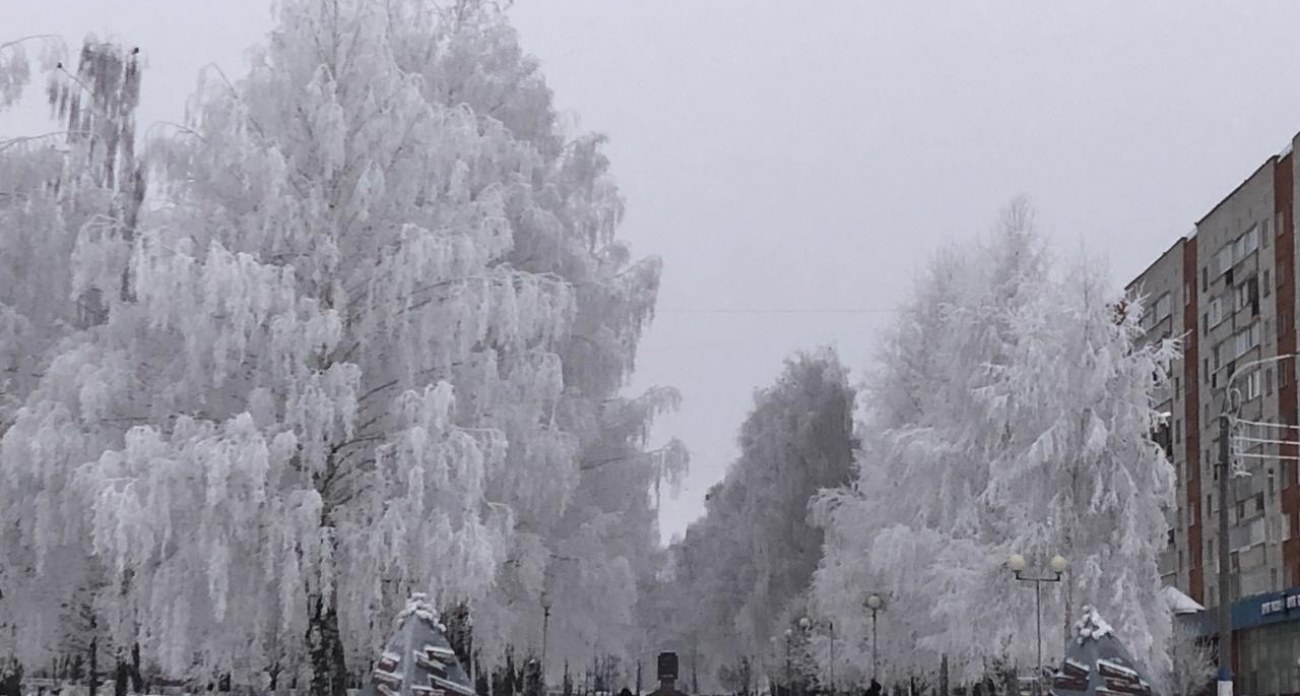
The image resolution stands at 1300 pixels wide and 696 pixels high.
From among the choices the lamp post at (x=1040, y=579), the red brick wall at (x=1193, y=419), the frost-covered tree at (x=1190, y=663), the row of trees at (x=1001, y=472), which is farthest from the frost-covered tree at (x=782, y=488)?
the lamp post at (x=1040, y=579)

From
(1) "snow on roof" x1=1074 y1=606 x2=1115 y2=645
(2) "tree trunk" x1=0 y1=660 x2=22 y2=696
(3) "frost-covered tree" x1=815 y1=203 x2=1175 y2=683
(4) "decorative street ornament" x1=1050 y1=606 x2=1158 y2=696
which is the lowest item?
(2) "tree trunk" x1=0 y1=660 x2=22 y2=696

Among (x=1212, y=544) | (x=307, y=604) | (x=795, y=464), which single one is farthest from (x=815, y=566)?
(x=307, y=604)

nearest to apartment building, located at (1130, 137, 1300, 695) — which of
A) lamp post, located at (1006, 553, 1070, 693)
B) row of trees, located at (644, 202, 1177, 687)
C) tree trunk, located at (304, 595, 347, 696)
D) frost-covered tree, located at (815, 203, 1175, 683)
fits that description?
row of trees, located at (644, 202, 1177, 687)

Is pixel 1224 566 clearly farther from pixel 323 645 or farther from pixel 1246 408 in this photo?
pixel 1246 408

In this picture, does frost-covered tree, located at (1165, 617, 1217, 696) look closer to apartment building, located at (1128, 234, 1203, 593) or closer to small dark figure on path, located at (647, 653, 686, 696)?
apartment building, located at (1128, 234, 1203, 593)

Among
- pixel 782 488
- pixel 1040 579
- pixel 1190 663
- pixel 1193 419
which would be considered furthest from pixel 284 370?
pixel 1193 419

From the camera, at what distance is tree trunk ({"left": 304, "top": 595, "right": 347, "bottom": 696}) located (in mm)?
26578

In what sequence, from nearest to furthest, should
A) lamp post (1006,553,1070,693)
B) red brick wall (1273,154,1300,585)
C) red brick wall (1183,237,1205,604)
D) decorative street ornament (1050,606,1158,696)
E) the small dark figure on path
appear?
the small dark figure on path
decorative street ornament (1050,606,1158,696)
lamp post (1006,553,1070,693)
red brick wall (1273,154,1300,585)
red brick wall (1183,237,1205,604)

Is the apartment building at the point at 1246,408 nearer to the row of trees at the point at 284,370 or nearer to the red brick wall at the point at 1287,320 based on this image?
the red brick wall at the point at 1287,320

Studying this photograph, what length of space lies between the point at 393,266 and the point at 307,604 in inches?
208

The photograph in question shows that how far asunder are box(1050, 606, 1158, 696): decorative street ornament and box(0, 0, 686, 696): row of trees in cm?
827

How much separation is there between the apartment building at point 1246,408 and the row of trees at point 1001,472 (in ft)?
39.8

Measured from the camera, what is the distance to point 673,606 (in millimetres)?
78750

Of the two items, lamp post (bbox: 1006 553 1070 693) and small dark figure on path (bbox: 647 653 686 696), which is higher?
lamp post (bbox: 1006 553 1070 693)
